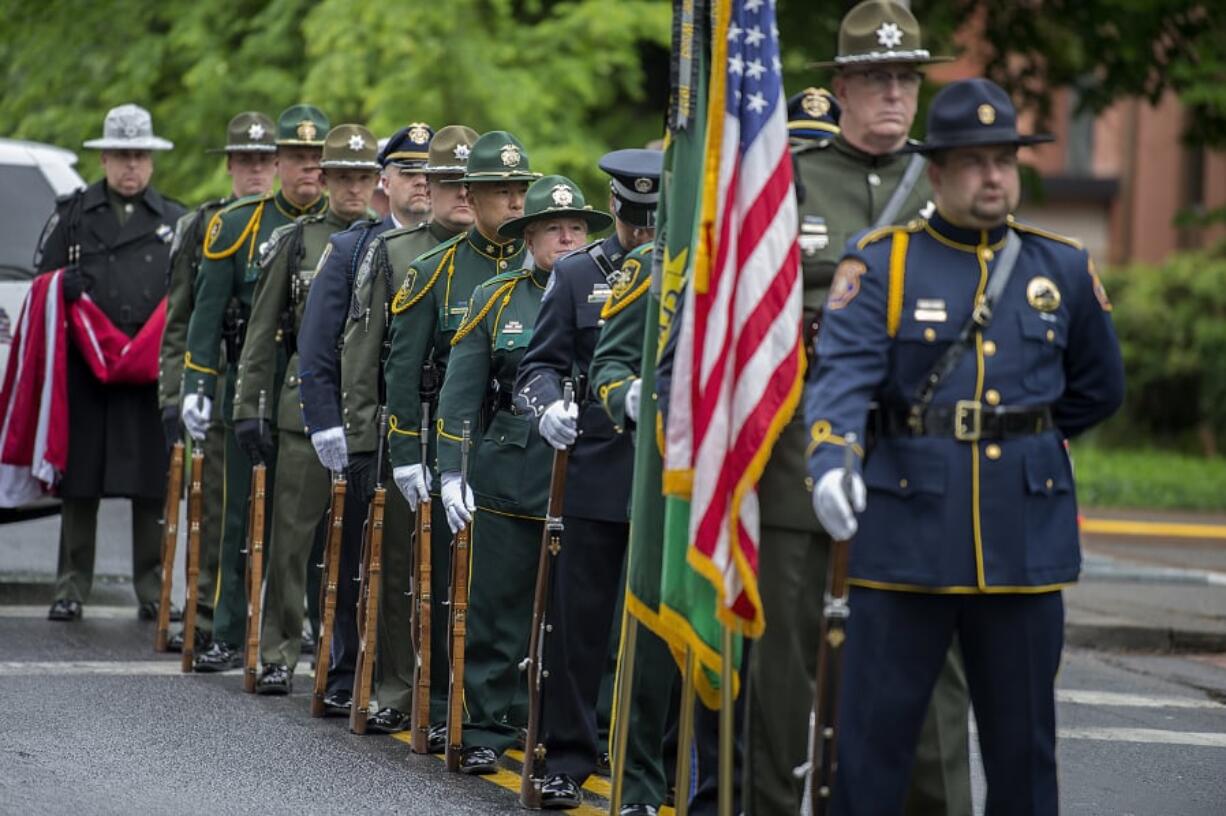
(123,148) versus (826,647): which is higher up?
(123,148)

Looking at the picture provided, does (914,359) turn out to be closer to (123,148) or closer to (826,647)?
(826,647)

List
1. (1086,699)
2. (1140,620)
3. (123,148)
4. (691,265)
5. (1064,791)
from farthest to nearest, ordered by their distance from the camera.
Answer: (1140,620)
(123,148)
(1086,699)
(1064,791)
(691,265)

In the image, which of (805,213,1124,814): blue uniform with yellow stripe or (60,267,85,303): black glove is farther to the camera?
(60,267,85,303): black glove

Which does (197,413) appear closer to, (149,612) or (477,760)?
(149,612)

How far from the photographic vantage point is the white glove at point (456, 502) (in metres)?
8.23

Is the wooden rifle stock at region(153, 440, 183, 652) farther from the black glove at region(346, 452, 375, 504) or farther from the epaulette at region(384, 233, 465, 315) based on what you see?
the epaulette at region(384, 233, 465, 315)

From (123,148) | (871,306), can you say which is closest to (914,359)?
(871,306)

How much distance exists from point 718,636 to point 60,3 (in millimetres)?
17058

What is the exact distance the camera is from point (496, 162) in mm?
8711

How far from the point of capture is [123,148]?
40.3ft

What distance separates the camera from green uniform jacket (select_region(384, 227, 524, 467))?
8844mm

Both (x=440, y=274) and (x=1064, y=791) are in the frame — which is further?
(x=440, y=274)

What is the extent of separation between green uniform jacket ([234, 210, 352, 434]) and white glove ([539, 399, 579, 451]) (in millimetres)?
2945

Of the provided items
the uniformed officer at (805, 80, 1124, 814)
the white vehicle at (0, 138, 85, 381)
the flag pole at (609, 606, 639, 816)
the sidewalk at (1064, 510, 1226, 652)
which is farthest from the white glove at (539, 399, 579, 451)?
the white vehicle at (0, 138, 85, 381)
